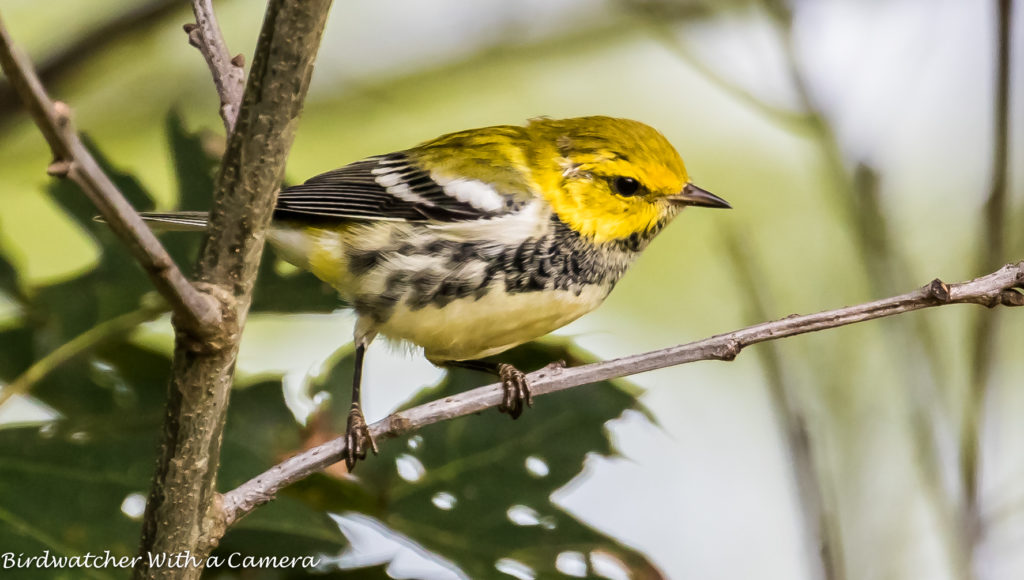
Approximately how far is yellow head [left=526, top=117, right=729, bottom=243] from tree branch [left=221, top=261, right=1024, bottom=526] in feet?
1.60

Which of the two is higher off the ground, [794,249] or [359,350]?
[794,249]

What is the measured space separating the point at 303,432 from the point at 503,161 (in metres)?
0.52

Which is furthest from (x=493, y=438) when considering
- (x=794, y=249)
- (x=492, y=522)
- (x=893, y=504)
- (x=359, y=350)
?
(x=794, y=249)

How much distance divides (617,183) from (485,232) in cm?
25

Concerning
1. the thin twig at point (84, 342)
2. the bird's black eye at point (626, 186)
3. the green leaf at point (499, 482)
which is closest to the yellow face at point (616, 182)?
the bird's black eye at point (626, 186)

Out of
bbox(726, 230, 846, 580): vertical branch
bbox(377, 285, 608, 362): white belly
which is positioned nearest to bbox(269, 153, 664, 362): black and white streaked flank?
bbox(377, 285, 608, 362): white belly

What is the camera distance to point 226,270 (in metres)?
0.77

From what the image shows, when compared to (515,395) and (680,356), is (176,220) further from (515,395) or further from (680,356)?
(680,356)

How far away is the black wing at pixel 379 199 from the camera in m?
1.41

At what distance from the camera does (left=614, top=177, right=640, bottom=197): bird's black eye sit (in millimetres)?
1464

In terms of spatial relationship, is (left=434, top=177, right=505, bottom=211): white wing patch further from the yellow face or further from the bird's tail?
the bird's tail

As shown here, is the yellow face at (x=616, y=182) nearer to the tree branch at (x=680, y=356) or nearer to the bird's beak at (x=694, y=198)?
the bird's beak at (x=694, y=198)

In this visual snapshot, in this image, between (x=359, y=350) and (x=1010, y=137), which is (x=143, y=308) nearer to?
(x=359, y=350)

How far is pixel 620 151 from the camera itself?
1482mm
